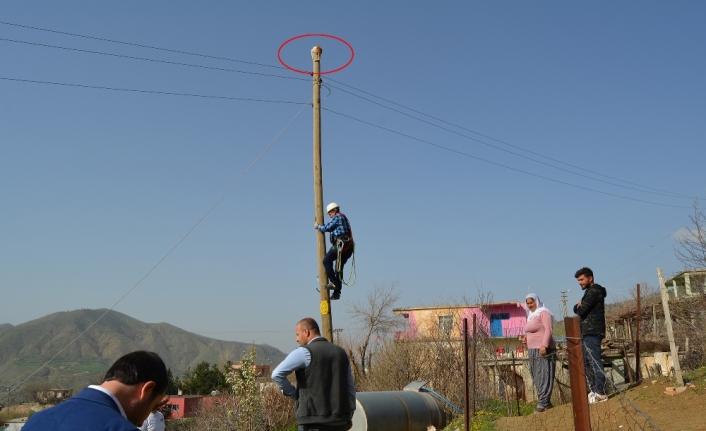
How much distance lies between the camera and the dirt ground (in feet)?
27.2

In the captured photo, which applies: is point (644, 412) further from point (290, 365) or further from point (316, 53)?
point (316, 53)

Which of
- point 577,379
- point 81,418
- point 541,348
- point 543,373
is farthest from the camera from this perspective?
point 543,373

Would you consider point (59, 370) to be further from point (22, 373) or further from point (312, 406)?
point (312, 406)

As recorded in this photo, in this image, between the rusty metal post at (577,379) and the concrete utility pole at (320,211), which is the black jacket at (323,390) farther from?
the concrete utility pole at (320,211)

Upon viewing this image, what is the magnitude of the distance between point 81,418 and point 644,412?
8403mm

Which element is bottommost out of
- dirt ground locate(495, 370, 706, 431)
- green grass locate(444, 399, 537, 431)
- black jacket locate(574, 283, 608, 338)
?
green grass locate(444, 399, 537, 431)

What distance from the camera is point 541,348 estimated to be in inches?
390

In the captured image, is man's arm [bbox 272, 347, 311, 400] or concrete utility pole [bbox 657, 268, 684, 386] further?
concrete utility pole [bbox 657, 268, 684, 386]

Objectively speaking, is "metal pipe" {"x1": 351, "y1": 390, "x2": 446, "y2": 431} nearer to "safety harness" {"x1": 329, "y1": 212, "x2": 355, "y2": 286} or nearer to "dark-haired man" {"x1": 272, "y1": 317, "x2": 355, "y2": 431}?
"safety harness" {"x1": 329, "y1": 212, "x2": 355, "y2": 286}

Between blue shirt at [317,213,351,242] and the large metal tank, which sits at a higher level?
blue shirt at [317,213,351,242]

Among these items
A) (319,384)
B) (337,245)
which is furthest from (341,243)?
(319,384)

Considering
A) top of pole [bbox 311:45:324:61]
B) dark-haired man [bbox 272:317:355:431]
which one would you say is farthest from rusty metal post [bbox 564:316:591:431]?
top of pole [bbox 311:45:324:61]

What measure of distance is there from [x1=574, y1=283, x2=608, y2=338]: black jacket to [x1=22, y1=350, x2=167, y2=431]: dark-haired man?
333 inches

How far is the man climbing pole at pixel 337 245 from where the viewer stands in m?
11.3
